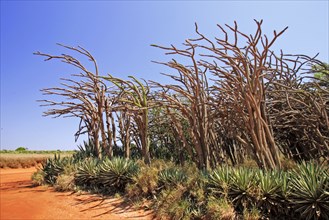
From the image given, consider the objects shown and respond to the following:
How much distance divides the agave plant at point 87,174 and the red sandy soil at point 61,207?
2.36 ft

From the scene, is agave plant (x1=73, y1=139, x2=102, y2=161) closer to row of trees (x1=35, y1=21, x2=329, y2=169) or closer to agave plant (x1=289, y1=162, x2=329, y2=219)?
row of trees (x1=35, y1=21, x2=329, y2=169)

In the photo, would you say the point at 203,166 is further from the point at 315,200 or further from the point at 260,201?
the point at 315,200

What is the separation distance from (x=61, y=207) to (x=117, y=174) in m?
1.88

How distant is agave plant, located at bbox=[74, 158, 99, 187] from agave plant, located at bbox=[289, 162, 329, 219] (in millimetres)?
6337

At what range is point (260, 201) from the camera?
19.6 feet

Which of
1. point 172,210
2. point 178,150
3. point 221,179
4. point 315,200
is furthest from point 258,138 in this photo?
point 178,150

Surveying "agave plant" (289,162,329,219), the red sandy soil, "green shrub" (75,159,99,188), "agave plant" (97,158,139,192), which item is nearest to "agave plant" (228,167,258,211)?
"agave plant" (289,162,329,219)

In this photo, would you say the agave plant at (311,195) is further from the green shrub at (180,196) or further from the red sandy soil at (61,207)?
the red sandy soil at (61,207)

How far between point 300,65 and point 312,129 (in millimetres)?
1998

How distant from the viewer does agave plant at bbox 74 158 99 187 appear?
9.87 metres

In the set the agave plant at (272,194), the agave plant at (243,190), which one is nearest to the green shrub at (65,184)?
the agave plant at (243,190)

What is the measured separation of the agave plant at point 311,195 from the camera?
533 centimetres

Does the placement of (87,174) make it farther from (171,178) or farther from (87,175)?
(171,178)

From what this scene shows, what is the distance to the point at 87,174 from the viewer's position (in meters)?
9.98
